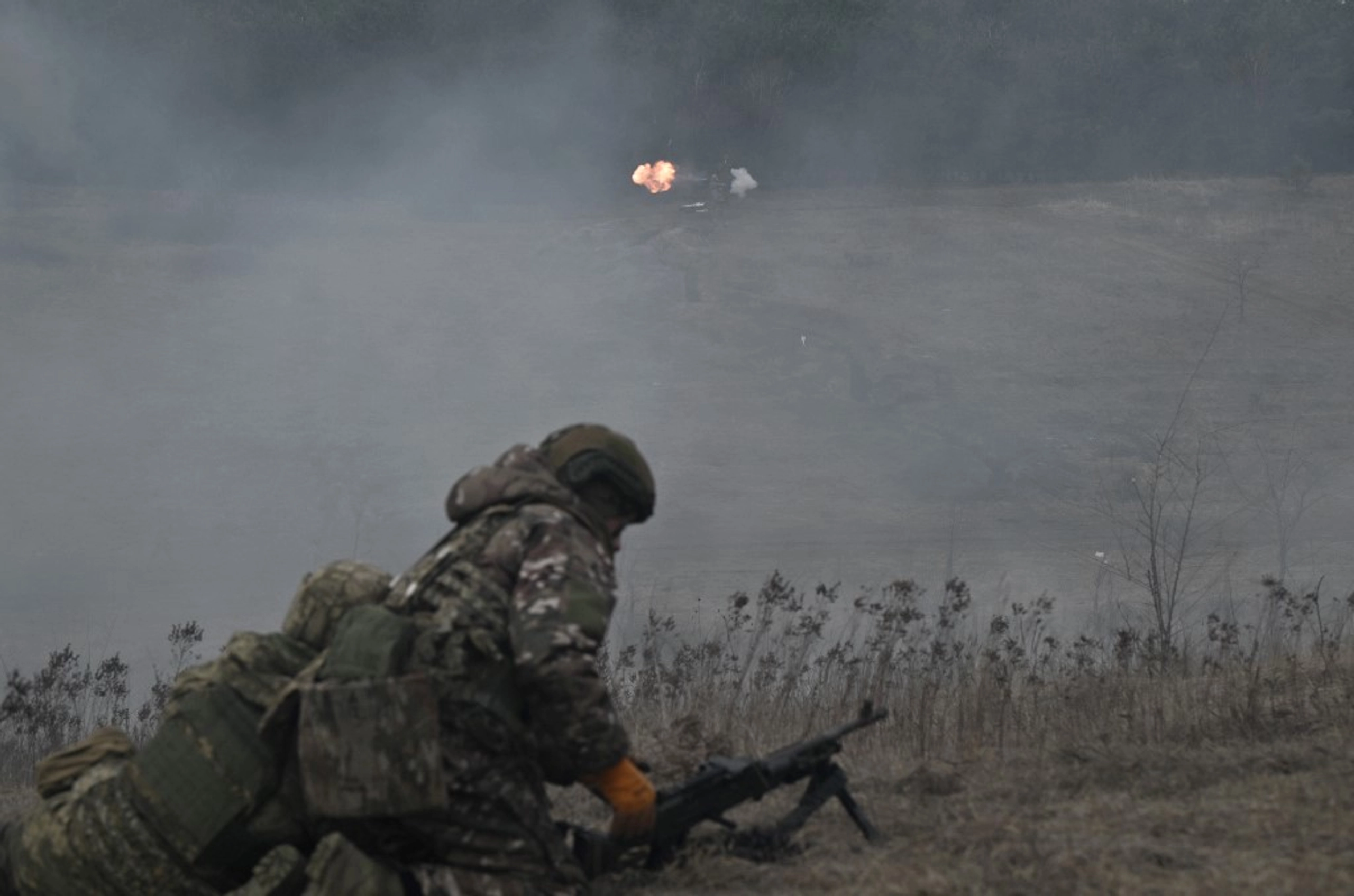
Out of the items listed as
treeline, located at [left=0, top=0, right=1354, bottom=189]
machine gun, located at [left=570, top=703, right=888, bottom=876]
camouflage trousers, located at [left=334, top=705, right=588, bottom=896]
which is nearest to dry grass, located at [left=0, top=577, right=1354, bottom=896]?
machine gun, located at [left=570, top=703, right=888, bottom=876]

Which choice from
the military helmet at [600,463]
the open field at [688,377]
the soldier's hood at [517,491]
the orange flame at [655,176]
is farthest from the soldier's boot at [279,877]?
the open field at [688,377]

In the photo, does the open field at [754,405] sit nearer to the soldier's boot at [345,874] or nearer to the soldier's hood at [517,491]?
the soldier's hood at [517,491]

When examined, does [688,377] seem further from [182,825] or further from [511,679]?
[182,825]

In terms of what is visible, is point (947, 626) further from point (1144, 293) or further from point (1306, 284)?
point (1306, 284)

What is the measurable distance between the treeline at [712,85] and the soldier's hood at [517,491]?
28.4 m

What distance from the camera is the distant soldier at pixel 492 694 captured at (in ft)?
12.8

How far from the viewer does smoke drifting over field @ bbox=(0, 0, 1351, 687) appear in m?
20.5

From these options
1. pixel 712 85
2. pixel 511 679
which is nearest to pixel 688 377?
pixel 712 85

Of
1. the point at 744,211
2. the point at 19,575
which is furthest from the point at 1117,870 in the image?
the point at 744,211

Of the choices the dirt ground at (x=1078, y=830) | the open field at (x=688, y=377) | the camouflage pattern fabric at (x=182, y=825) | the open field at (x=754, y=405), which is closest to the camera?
the camouflage pattern fabric at (x=182, y=825)

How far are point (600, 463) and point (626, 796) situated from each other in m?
0.91

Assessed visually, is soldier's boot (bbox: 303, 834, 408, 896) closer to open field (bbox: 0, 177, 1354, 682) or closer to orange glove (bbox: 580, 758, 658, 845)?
orange glove (bbox: 580, 758, 658, 845)

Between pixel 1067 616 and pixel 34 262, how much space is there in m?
20.8

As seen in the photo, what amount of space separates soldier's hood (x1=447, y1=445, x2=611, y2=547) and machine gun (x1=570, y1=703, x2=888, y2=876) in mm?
821
